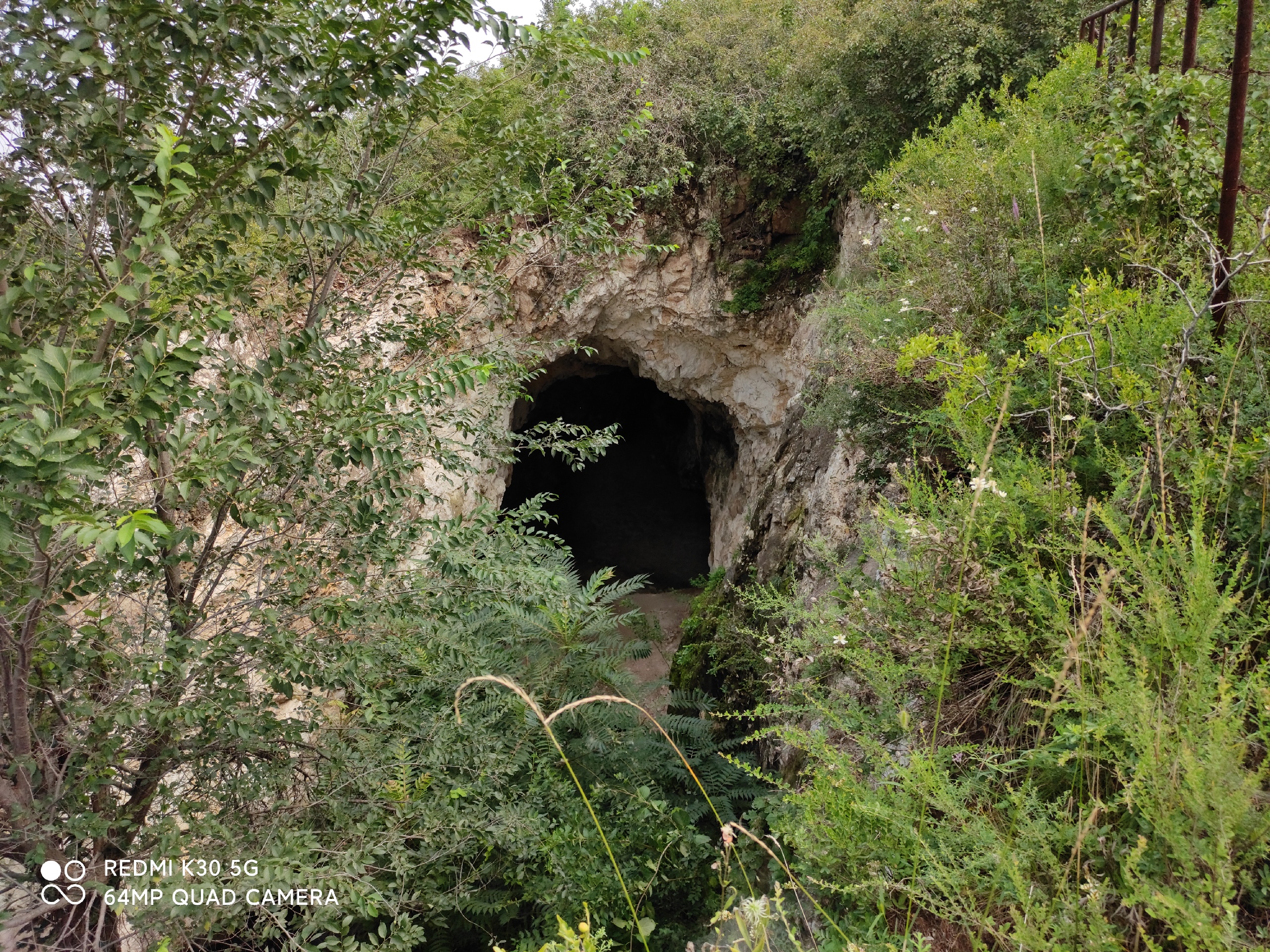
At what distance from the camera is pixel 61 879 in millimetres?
2104

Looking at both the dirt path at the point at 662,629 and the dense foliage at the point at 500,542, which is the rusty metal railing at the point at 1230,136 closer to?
the dense foliage at the point at 500,542

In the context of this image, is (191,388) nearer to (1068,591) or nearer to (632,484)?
(1068,591)

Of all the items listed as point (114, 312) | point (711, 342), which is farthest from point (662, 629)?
point (114, 312)

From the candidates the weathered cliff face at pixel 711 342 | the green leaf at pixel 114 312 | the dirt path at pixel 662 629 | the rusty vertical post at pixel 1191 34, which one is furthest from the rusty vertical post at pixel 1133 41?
the dirt path at pixel 662 629

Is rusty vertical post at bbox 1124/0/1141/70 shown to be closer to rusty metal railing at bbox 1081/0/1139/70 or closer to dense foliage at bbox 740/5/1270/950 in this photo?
rusty metal railing at bbox 1081/0/1139/70

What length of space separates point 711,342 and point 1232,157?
7.76 meters

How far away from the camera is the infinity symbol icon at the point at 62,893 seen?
2.02 meters

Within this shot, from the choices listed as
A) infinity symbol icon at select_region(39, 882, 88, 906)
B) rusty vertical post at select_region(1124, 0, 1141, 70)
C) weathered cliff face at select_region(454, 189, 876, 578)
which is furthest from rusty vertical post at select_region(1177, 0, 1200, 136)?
infinity symbol icon at select_region(39, 882, 88, 906)

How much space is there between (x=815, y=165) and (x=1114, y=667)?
8.17 metres

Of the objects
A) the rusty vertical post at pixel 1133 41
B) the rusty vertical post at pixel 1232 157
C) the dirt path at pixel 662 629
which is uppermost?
the rusty vertical post at pixel 1133 41

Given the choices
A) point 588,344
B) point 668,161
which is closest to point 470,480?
point 588,344

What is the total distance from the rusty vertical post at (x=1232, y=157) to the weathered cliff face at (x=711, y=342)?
14.5 ft

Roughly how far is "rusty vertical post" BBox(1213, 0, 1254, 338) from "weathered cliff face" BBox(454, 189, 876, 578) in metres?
4.43

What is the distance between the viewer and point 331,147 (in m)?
2.69
